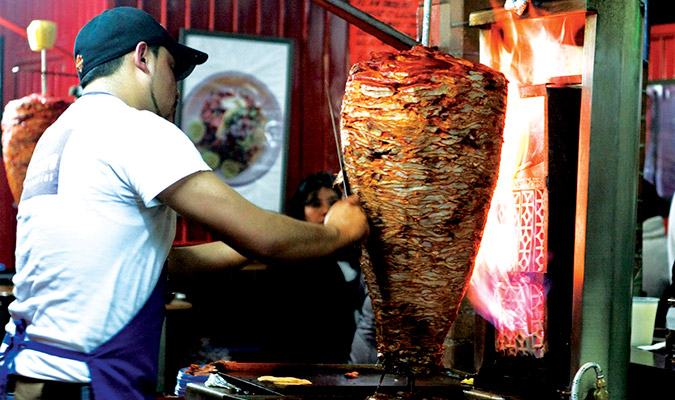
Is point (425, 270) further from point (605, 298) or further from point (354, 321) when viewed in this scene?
point (354, 321)

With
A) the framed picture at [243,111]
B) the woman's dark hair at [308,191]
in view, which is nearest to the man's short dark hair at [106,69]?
the woman's dark hair at [308,191]

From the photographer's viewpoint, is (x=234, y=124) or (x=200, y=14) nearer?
(x=200, y=14)

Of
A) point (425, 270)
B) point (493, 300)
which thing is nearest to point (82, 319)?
point (425, 270)

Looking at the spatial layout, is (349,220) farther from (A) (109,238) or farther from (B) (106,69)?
(B) (106,69)

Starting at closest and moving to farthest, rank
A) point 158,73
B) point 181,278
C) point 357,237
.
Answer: point 357,237 → point 158,73 → point 181,278

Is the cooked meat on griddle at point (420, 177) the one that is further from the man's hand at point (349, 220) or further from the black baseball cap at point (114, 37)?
the black baseball cap at point (114, 37)

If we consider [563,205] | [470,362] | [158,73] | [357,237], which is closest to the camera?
[357,237]

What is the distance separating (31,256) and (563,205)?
4.36ft

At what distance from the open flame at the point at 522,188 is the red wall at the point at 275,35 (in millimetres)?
4161

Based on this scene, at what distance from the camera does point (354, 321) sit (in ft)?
15.8

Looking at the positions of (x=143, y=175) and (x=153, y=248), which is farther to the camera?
(x=153, y=248)

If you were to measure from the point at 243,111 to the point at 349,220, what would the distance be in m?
4.64

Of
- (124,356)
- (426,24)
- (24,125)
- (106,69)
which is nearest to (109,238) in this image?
(124,356)

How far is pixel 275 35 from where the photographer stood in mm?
6422
